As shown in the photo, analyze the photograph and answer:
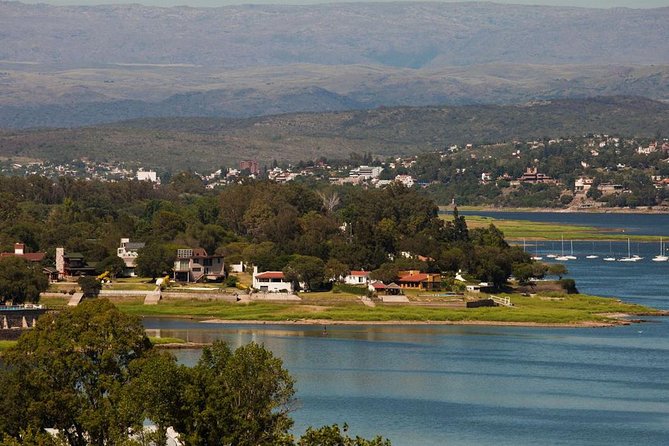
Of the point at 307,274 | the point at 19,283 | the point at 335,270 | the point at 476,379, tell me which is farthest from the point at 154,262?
the point at 476,379

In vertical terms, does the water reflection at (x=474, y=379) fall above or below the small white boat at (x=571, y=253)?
below

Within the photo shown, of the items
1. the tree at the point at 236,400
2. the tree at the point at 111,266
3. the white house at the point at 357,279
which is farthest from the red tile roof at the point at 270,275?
the tree at the point at 236,400

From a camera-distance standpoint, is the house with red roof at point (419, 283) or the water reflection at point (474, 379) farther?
the house with red roof at point (419, 283)

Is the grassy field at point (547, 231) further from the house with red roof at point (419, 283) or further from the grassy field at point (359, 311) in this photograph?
the grassy field at point (359, 311)

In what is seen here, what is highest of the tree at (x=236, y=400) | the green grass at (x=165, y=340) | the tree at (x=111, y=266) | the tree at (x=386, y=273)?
A: the tree at (x=111, y=266)

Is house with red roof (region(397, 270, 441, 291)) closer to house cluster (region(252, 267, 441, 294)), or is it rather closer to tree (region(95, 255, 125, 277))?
house cluster (region(252, 267, 441, 294))

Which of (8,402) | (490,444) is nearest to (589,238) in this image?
(490,444)

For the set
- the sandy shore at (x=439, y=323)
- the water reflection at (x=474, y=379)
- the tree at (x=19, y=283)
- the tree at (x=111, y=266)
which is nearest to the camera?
the water reflection at (x=474, y=379)

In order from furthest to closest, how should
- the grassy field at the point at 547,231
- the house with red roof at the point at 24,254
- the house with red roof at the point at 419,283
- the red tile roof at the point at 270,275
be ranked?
the grassy field at the point at 547,231, the house with red roof at the point at 24,254, the house with red roof at the point at 419,283, the red tile roof at the point at 270,275
